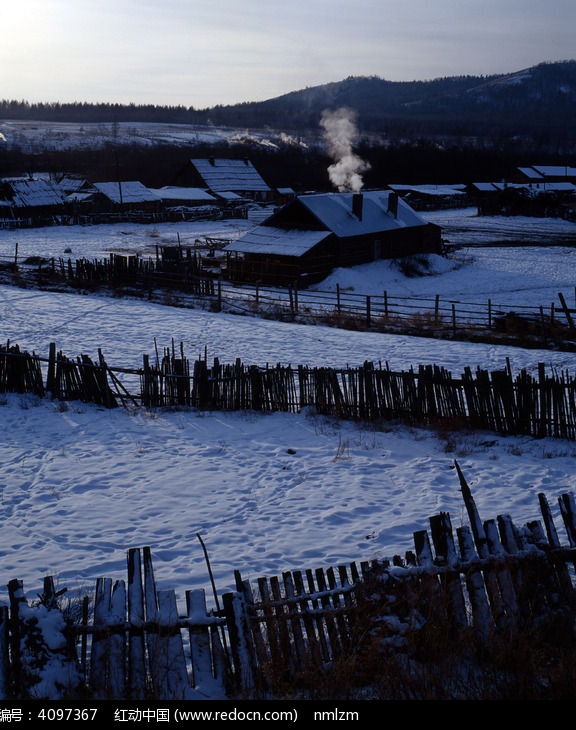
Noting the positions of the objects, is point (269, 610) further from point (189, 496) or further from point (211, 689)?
point (189, 496)

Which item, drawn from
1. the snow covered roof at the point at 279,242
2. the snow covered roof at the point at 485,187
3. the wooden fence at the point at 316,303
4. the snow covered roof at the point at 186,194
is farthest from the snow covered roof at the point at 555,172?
the wooden fence at the point at 316,303

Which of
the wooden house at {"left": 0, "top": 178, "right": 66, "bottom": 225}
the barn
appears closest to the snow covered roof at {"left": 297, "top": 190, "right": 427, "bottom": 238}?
the barn

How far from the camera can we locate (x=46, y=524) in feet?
25.4

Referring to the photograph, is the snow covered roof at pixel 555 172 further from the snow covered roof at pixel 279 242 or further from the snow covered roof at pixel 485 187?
the snow covered roof at pixel 279 242

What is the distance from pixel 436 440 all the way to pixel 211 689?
6572 mm

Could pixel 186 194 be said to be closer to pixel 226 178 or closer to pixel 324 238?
pixel 226 178

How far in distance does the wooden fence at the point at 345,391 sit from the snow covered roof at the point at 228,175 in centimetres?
5791

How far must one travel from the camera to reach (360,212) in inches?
1364

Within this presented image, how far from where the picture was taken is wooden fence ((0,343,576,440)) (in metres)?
10.3

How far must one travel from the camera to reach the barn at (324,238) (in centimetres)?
3070

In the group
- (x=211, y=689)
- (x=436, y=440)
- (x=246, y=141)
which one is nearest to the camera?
(x=211, y=689)

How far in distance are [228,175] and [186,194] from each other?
368 inches

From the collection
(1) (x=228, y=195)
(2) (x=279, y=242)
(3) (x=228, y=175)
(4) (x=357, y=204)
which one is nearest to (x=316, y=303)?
(2) (x=279, y=242)

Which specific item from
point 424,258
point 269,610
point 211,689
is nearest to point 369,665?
point 269,610
